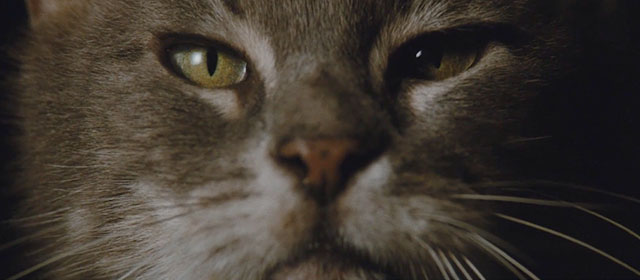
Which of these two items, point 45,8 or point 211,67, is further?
point 45,8

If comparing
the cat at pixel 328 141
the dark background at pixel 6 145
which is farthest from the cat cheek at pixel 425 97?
the dark background at pixel 6 145

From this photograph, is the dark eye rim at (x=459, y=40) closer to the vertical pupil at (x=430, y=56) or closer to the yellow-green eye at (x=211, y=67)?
the vertical pupil at (x=430, y=56)

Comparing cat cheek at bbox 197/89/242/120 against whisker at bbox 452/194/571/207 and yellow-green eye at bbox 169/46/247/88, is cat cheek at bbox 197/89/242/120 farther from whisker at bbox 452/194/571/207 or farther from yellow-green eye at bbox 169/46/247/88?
whisker at bbox 452/194/571/207

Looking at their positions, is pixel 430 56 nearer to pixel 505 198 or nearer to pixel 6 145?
pixel 505 198

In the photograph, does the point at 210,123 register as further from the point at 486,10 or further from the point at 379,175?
the point at 486,10

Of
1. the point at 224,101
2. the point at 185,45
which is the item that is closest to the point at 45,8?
the point at 185,45

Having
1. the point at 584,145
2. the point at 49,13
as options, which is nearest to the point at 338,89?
the point at 584,145
